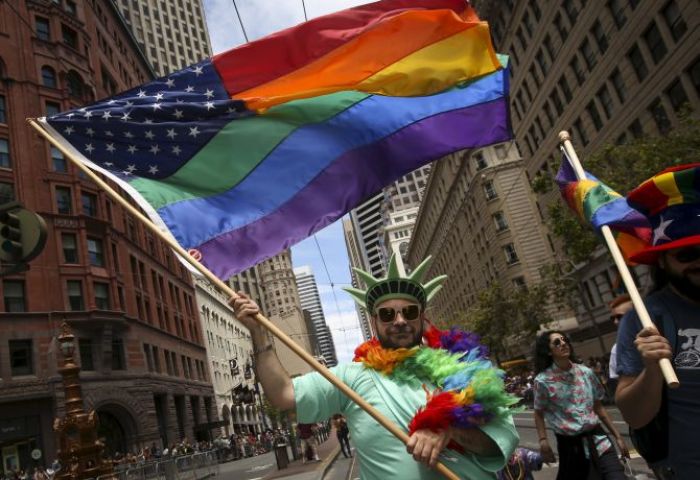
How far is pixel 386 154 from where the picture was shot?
17.3 ft

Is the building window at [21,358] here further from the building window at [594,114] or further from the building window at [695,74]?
the building window at [695,74]

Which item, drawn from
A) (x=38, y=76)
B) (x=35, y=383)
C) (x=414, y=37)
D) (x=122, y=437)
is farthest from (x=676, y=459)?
(x=38, y=76)

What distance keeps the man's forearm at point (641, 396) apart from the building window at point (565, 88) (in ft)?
113

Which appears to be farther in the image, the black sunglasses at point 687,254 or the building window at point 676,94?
the building window at point 676,94

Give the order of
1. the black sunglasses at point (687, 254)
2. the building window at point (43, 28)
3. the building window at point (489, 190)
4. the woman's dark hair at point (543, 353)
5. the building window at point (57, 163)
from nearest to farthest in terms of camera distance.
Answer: the black sunglasses at point (687, 254)
the woman's dark hair at point (543, 353)
the building window at point (57, 163)
the building window at point (43, 28)
the building window at point (489, 190)

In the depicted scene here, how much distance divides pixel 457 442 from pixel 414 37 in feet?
12.0

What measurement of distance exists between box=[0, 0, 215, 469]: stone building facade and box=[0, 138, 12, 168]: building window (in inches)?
2.2

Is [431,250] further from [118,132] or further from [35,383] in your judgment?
[118,132]

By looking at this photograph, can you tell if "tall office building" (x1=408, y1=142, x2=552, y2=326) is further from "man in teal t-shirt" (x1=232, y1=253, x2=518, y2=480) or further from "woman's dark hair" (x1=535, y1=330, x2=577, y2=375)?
"man in teal t-shirt" (x1=232, y1=253, x2=518, y2=480)

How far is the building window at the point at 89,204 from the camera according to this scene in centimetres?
3825

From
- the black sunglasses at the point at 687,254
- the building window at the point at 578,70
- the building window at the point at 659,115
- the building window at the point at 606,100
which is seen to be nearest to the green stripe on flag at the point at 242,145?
the black sunglasses at the point at 687,254

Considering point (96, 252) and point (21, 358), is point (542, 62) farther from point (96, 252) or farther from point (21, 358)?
point (21, 358)

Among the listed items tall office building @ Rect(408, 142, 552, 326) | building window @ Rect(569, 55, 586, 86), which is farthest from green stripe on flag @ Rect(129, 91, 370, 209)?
tall office building @ Rect(408, 142, 552, 326)

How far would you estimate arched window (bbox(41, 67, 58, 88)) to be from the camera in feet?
127
